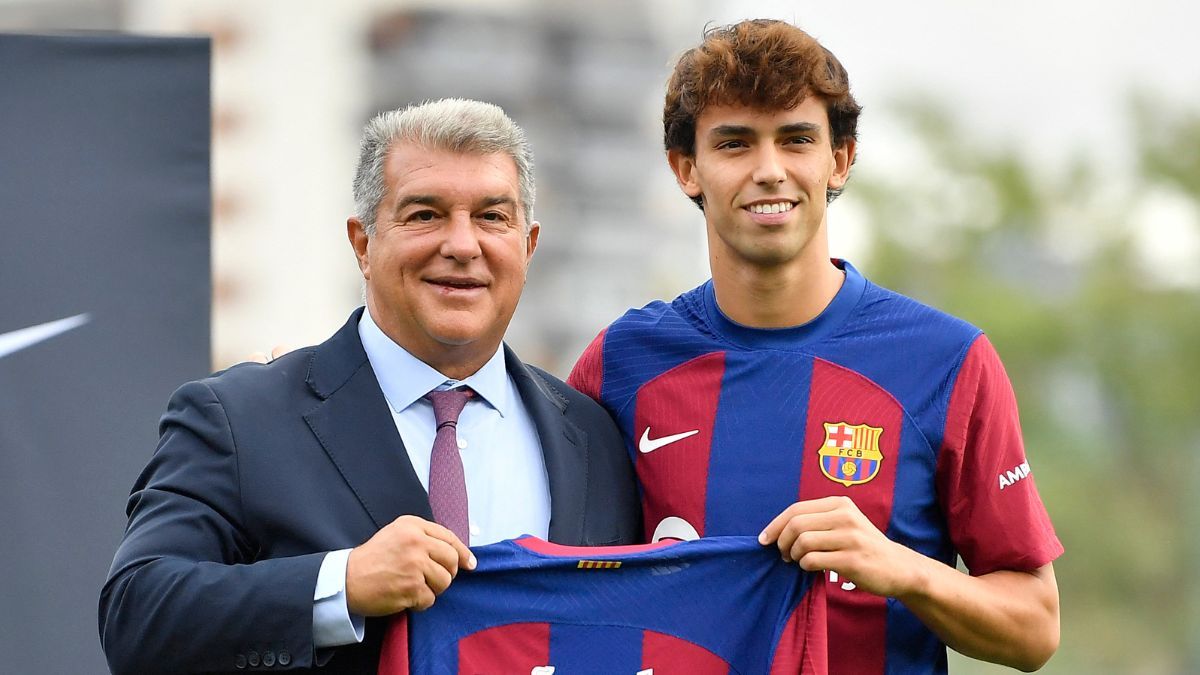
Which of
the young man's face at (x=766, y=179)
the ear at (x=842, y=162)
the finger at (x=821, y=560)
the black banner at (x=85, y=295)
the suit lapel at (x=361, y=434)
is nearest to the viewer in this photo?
Result: the finger at (x=821, y=560)

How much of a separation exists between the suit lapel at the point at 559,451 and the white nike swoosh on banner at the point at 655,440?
125mm

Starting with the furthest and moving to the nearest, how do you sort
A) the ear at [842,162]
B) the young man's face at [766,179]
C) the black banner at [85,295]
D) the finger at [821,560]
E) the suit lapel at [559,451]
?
the black banner at [85,295] → the ear at [842,162] → the young man's face at [766,179] → the suit lapel at [559,451] → the finger at [821,560]

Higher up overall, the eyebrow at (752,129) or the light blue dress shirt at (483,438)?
the eyebrow at (752,129)

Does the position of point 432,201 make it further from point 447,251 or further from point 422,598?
point 422,598

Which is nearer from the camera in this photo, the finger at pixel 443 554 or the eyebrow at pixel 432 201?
the finger at pixel 443 554

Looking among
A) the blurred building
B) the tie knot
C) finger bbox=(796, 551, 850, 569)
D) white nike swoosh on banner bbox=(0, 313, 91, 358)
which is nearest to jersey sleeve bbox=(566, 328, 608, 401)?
the tie knot

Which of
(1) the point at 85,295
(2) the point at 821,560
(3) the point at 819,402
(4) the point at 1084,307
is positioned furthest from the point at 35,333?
(4) the point at 1084,307

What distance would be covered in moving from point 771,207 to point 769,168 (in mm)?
67

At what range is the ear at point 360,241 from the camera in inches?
107

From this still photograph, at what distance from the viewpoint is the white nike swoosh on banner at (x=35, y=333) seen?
10.4 ft

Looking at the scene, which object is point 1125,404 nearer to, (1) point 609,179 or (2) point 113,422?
(1) point 609,179

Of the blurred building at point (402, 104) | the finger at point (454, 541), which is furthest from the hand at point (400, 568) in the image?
the blurred building at point (402, 104)

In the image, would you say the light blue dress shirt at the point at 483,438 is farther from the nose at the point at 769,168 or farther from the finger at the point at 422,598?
the nose at the point at 769,168

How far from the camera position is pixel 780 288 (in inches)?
109
